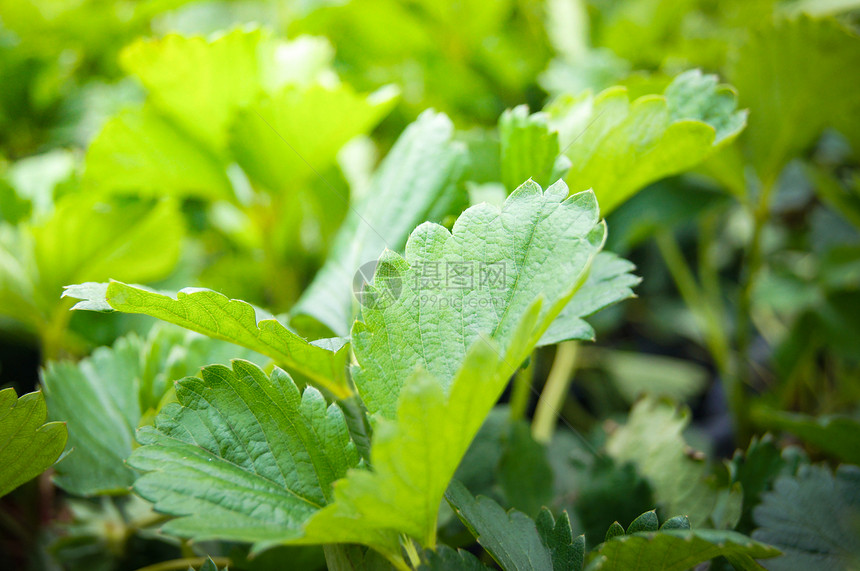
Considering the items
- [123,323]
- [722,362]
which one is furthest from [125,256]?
[722,362]

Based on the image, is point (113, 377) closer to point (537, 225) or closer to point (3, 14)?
point (537, 225)

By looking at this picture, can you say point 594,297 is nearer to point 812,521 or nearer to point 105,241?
point 812,521

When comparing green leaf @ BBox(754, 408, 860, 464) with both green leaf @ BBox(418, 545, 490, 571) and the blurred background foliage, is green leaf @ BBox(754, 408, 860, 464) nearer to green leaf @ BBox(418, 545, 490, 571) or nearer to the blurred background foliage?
the blurred background foliage

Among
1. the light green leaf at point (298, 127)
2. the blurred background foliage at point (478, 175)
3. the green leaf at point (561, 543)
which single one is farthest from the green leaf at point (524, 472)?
the light green leaf at point (298, 127)

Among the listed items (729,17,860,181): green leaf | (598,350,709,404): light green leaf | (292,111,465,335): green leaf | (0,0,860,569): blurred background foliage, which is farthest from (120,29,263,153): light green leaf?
(598,350,709,404): light green leaf

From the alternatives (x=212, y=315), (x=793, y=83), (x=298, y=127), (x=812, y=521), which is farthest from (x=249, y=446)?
(x=793, y=83)

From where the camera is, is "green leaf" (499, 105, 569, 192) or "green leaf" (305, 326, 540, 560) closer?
"green leaf" (305, 326, 540, 560)
